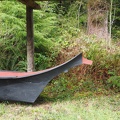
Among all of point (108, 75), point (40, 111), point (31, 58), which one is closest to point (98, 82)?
point (108, 75)

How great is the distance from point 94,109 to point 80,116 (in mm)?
417

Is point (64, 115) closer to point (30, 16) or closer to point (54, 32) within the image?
point (30, 16)

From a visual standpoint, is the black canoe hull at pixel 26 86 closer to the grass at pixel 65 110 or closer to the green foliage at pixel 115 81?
the grass at pixel 65 110

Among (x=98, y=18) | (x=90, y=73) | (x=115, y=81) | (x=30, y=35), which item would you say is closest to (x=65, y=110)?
(x=30, y=35)

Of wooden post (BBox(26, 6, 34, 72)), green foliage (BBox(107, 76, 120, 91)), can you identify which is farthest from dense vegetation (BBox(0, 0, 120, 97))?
wooden post (BBox(26, 6, 34, 72))

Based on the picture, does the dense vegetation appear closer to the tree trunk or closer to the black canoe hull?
the tree trunk

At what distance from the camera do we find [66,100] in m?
4.46

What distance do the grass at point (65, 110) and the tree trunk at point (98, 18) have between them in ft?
12.0

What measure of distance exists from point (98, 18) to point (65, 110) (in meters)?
4.74

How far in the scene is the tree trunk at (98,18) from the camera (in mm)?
7484

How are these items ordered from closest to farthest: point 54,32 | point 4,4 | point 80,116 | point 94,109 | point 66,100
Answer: point 80,116 < point 94,109 < point 66,100 < point 4,4 < point 54,32

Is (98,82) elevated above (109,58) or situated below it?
below

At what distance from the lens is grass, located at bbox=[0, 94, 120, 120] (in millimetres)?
3566

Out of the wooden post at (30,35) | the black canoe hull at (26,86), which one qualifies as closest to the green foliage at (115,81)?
the black canoe hull at (26,86)
